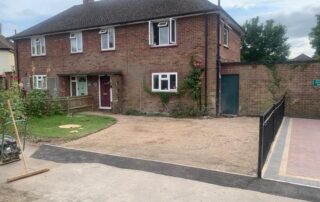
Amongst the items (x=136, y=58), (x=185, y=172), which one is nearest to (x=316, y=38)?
(x=136, y=58)

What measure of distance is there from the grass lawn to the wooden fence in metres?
1.90

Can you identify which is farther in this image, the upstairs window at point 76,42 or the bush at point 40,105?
the upstairs window at point 76,42

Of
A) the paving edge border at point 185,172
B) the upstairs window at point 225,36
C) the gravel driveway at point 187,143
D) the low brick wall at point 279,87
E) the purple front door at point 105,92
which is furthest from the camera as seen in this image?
the purple front door at point 105,92

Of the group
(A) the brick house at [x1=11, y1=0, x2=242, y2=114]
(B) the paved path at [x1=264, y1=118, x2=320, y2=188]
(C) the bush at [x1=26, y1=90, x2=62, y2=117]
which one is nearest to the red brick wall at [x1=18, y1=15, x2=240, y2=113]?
(A) the brick house at [x1=11, y1=0, x2=242, y2=114]

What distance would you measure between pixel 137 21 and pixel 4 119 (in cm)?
1104

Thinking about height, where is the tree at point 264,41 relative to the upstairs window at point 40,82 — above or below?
above

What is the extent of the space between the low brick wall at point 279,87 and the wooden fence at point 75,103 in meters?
8.94

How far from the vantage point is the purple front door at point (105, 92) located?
61.7 feet

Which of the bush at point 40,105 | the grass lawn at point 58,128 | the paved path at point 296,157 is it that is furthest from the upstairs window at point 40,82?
the paved path at point 296,157

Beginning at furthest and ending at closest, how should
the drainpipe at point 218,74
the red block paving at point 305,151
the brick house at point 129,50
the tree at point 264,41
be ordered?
the tree at point 264,41
the brick house at point 129,50
the drainpipe at point 218,74
the red block paving at point 305,151

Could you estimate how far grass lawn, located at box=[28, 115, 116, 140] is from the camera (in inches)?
422

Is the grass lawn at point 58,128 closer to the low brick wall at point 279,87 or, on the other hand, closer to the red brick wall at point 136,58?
the red brick wall at point 136,58

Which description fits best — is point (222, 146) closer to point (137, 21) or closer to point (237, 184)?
point (237, 184)

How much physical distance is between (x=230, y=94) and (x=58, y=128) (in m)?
8.50
